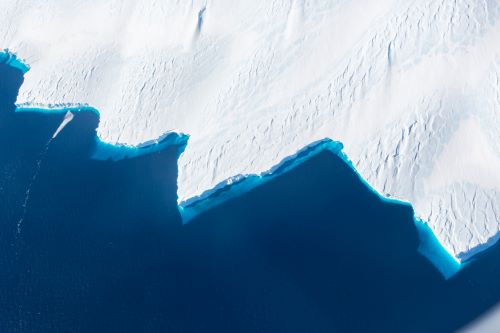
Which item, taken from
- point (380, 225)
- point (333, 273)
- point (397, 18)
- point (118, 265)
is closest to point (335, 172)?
point (380, 225)

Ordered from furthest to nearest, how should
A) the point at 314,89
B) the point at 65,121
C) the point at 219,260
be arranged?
the point at 65,121
the point at 314,89
the point at 219,260

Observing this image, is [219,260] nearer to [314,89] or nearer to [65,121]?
[314,89]

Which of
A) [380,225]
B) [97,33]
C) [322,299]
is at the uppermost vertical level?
[97,33]

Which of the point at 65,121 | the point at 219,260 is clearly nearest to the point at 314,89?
the point at 219,260

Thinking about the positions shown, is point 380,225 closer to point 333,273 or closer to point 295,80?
point 333,273

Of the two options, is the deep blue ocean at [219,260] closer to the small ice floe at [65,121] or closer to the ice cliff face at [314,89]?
the ice cliff face at [314,89]

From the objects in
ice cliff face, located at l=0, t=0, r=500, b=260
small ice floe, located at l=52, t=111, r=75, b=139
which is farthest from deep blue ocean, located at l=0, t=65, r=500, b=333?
small ice floe, located at l=52, t=111, r=75, b=139
